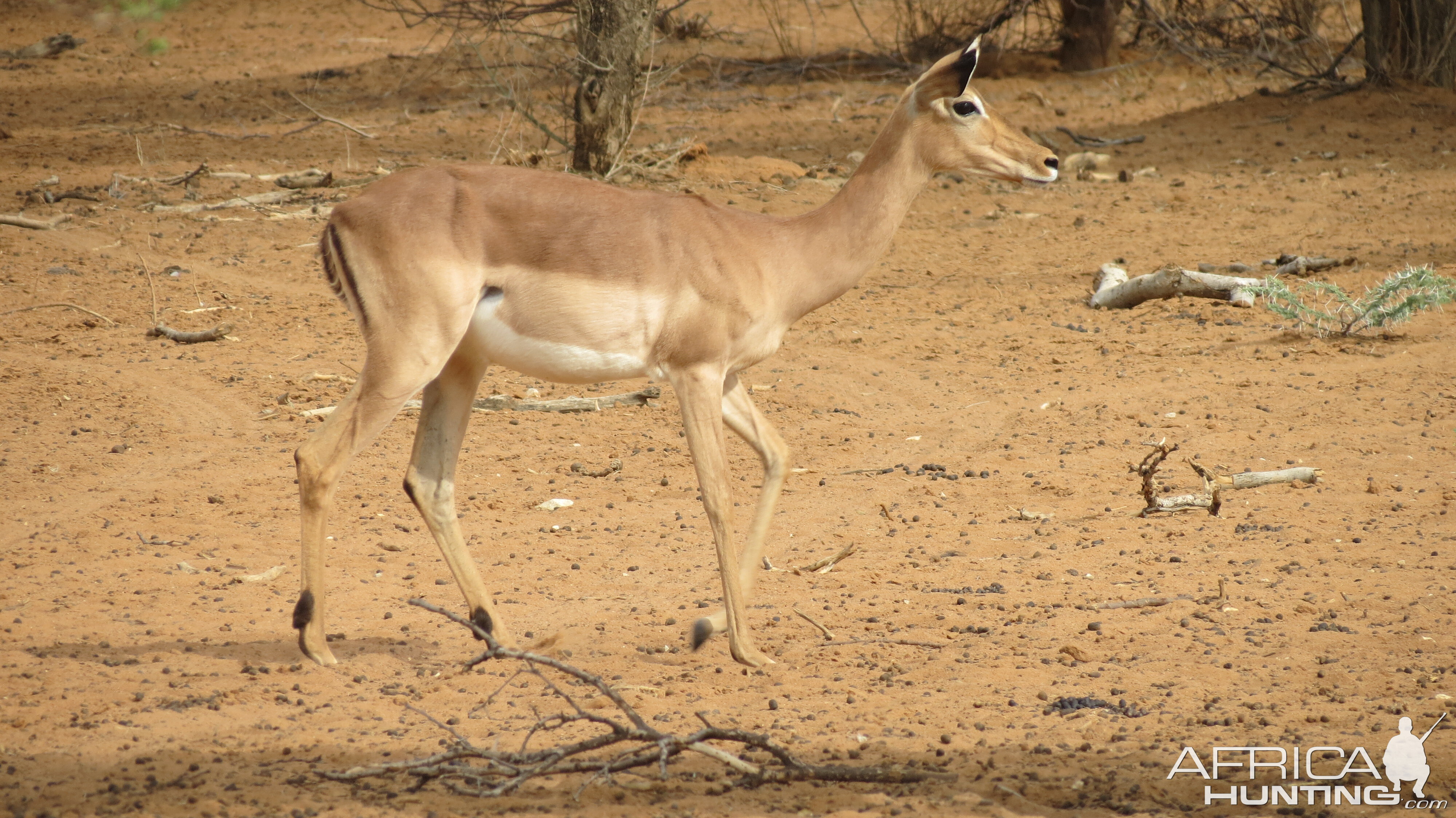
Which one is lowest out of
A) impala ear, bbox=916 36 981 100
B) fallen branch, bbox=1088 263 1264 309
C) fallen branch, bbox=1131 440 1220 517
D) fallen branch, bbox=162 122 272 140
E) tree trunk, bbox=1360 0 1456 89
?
fallen branch, bbox=1131 440 1220 517

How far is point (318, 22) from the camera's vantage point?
21672 millimetres

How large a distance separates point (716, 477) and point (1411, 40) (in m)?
13.6

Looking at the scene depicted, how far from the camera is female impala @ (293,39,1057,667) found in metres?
5.05

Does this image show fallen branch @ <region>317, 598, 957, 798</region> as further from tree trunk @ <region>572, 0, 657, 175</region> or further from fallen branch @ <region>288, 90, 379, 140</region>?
fallen branch @ <region>288, 90, 379, 140</region>

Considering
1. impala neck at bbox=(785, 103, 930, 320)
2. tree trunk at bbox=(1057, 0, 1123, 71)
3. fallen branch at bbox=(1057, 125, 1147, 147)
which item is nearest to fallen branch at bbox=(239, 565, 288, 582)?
impala neck at bbox=(785, 103, 930, 320)

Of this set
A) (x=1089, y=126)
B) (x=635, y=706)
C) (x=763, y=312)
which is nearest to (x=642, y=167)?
(x=1089, y=126)

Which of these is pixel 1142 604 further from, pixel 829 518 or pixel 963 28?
pixel 963 28

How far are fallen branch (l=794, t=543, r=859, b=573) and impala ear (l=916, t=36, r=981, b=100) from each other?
219cm

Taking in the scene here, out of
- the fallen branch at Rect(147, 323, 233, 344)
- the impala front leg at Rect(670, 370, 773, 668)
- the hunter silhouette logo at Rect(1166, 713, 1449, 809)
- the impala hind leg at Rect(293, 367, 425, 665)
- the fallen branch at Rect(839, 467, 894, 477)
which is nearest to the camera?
the hunter silhouette logo at Rect(1166, 713, 1449, 809)

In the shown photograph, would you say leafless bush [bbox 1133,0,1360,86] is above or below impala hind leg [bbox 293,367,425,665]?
above

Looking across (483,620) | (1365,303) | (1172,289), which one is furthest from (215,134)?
(1365,303)

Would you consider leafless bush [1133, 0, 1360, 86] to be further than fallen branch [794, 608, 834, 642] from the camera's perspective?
Yes

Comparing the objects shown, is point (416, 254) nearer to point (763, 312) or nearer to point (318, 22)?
point (763, 312)

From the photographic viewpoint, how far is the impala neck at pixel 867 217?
5.72m
